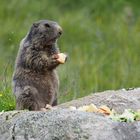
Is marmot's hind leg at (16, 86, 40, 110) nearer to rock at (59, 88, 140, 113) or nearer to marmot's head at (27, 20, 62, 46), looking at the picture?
rock at (59, 88, 140, 113)

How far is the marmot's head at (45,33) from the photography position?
9.26 metres

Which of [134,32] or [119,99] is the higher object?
[134,32]

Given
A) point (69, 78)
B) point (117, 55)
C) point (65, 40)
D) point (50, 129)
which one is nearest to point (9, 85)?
point (69, 78)

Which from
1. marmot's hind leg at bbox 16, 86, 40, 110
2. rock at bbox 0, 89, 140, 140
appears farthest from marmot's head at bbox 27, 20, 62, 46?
rock at bbox 0, 89, 140, 140

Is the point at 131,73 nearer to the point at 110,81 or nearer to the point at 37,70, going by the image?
the point at 110,81

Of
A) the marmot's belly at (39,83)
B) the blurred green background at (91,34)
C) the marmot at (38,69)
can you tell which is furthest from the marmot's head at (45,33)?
the blurred green background at (91,34)

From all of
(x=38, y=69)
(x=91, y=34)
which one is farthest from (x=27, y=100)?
(x=91, y=34)

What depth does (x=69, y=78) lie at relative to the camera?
11.0 m

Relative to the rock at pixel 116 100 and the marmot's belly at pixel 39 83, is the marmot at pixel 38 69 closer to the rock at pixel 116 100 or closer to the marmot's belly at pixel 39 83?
the marmot's belly at pixel 39 83

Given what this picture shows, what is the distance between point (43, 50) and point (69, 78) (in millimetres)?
1781

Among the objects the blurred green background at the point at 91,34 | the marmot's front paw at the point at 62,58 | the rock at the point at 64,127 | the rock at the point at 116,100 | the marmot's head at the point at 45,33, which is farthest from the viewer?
the blurred green background at the point at 91,34

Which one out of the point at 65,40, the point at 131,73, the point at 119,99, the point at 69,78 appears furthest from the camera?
the point at 65,40

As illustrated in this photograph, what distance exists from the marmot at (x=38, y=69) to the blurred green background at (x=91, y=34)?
2702 mm

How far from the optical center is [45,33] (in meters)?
9.34
